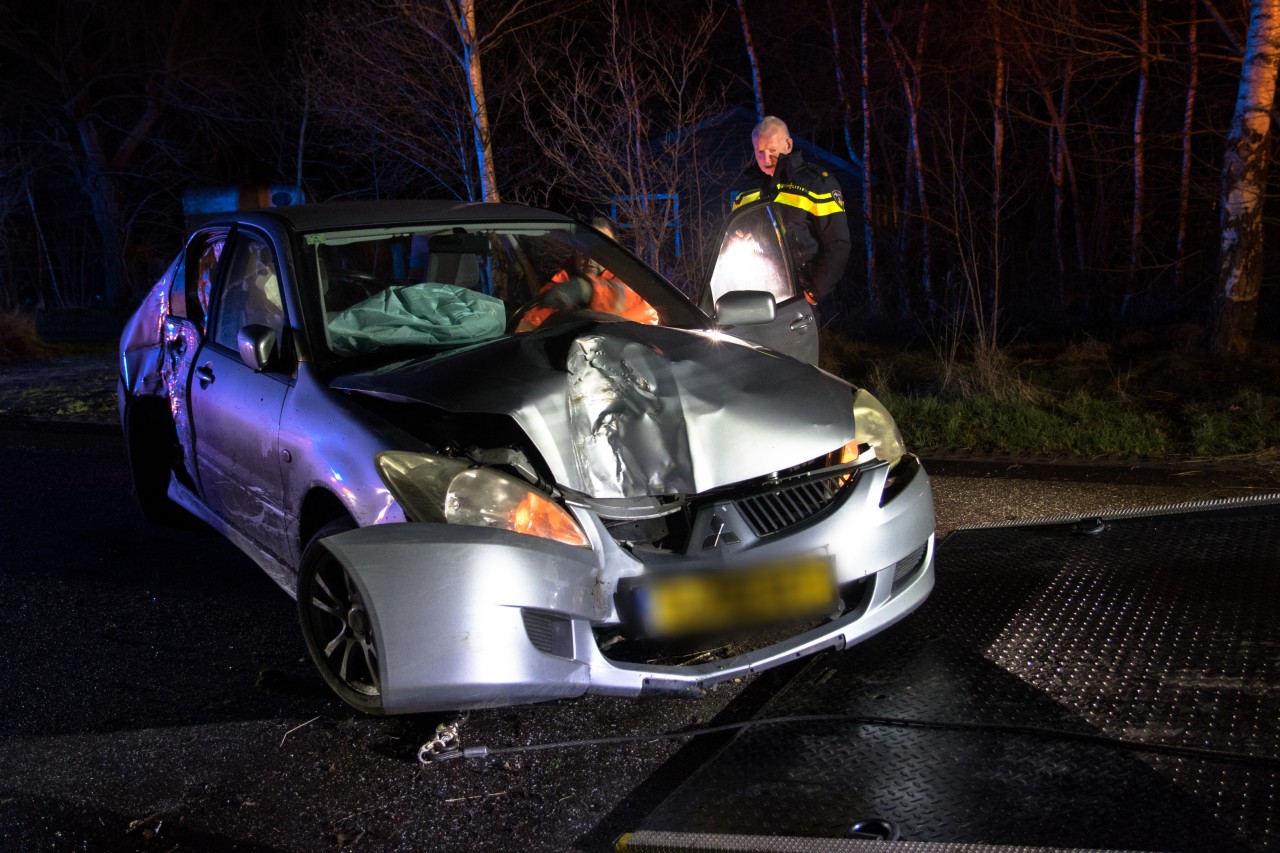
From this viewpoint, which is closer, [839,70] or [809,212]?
[809,212]

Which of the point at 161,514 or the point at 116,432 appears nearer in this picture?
the point at 161,514

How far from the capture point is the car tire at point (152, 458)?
5.19 meters

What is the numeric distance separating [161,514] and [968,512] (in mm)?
4097

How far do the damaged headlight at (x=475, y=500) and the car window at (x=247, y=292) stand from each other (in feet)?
5.07

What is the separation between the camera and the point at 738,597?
120 inches

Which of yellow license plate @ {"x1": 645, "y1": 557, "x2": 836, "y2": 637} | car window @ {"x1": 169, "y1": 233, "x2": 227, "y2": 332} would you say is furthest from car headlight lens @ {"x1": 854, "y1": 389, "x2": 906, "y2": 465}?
car window @ {"x1": 169, "y1": 233, "x2": 227, "y2": 332}

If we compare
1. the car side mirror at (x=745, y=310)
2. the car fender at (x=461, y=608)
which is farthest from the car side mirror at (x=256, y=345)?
the car side mirror at (x=745, y=310)

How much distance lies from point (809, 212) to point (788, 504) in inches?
124

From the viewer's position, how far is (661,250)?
9695 millimetres

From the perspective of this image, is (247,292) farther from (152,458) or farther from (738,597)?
(738,597)

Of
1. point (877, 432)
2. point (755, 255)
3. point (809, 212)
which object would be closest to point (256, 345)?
point (877, 432)

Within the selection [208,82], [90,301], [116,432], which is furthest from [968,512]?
[90,301]

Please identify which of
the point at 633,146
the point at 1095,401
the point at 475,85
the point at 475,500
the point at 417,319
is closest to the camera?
the point at 475,500

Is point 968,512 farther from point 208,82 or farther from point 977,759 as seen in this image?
point 208,82
